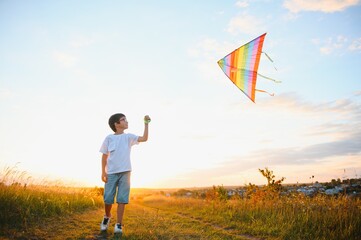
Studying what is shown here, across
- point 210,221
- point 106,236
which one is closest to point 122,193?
point 106,236

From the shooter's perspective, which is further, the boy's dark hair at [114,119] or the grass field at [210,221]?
the boy's dark hair at [114,119]

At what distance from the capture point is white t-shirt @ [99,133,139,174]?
5.34 meters

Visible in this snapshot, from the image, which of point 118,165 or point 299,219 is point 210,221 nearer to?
point 299,219

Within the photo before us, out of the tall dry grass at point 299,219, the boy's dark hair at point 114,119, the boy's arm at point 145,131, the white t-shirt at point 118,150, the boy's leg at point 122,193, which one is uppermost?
the boy's dark hair at point 114,119

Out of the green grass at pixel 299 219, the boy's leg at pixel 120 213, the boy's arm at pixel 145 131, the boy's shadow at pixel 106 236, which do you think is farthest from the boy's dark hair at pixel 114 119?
the green grass at pixel 299 219

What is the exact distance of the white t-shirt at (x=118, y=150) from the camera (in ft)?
17.5

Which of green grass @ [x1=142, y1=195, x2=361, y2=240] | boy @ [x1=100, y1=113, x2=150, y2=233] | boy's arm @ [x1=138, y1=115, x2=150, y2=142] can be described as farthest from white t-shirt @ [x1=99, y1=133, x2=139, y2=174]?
green grass @ [x1=142, y1=195, x2=361, y2=240]

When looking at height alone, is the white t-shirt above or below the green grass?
above

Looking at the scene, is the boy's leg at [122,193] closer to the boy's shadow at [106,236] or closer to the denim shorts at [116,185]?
the denim shorts at [116,185]

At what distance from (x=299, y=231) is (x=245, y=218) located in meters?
2.26

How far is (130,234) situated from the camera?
4.87m

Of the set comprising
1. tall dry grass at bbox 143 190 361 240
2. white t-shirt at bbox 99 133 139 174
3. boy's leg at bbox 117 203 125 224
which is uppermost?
white t-shirt at bbox 99 133 139 174

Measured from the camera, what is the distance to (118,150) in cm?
543

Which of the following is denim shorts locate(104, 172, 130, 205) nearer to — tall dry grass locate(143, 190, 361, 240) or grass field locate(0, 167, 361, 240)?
grass field locate(0, 167, 361, 240)
